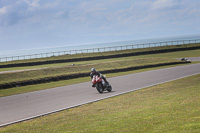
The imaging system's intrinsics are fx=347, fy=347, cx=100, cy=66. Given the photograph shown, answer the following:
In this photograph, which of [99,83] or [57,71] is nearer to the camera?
[99,83]

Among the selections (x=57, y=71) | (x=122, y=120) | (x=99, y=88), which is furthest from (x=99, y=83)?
(x=57, y=71)

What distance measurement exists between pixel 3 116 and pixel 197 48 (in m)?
67.5

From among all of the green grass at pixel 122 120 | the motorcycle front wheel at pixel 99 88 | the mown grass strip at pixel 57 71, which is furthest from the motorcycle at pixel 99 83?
the mown grass strip at pixel 57 71

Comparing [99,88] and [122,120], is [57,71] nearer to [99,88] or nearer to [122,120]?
[99,88]

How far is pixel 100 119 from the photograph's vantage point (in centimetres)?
999

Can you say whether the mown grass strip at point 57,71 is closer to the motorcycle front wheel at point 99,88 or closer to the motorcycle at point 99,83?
the motorcycle at point 99,83

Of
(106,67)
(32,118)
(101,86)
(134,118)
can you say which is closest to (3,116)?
(32,118)

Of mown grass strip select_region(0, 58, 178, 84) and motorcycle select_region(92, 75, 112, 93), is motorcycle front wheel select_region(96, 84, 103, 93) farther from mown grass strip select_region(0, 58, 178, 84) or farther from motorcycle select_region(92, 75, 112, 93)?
mown grass strip select_region(0, 58, 178, 84)

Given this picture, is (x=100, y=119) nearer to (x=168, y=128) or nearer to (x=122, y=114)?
(x=122, y=114)

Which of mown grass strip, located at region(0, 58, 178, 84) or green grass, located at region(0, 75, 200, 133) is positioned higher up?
mown grass strip, located at region(0, 58, 178, 84)

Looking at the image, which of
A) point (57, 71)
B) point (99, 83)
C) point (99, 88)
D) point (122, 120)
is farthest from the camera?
point (57, 71)

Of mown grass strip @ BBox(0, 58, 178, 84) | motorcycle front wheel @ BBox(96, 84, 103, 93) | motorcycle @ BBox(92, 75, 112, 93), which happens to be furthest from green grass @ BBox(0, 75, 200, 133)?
mown grass strip @ BBox(0, 58, 178, 84)

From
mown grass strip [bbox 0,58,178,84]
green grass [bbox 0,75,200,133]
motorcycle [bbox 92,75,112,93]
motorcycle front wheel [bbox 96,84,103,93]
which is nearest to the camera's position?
green grass [bbox 0,75,200,133]

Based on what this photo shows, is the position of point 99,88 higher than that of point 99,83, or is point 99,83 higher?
point 99,83
